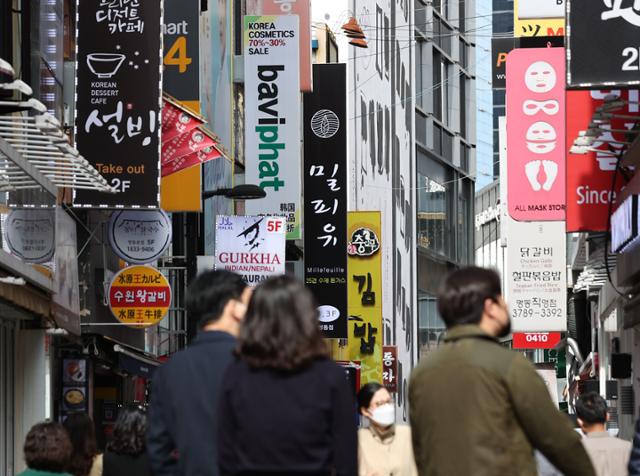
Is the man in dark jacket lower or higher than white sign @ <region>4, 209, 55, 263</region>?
lower

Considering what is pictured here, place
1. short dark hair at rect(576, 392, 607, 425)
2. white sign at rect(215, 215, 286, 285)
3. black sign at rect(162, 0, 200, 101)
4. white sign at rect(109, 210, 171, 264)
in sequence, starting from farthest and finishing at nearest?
1. white sign at rect(215, 215, 286, 285)
2. black sign at rect(162, 0, 200, 101)
3. white sign at rect(109, 210, 171, 264)
4. short dark hair at rect(576, 392, 607, 425)

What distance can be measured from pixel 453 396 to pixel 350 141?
36.3 m

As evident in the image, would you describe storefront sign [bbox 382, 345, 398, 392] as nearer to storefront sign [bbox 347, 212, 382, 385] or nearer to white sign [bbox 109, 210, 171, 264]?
storefront sign [bbox 347, 212, 382, 385]

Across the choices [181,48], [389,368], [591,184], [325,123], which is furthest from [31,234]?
[389,368]

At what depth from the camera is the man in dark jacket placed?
6.84m

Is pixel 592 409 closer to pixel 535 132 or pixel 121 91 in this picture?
pixel 121 91

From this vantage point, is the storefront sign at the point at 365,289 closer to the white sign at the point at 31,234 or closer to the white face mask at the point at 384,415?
the white sign at the point at 31,234

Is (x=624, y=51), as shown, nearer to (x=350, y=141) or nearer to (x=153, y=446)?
(x=153, y=446)

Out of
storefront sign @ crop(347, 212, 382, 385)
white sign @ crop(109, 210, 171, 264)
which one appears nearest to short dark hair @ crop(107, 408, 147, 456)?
white sign @ crop(109, 210, 171, 264)

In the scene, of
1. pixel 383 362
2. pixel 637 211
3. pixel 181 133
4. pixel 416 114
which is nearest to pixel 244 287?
pixel 637 211

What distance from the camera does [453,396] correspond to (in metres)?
6.32

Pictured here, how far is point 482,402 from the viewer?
6.21 meters

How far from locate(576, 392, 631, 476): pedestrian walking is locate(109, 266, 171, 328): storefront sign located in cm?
1217

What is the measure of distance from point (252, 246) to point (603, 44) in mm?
12658
